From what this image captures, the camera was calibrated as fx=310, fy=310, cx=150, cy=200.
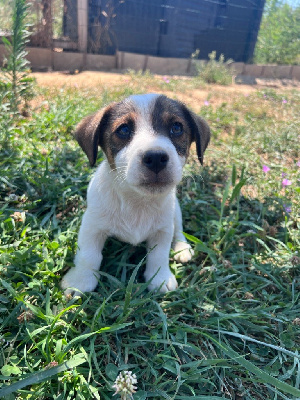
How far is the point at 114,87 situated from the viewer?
24.0 ft

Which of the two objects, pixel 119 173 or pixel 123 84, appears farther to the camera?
pixel 123 84

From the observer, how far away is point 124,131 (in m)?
2.50

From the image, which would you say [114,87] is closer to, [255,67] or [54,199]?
[54,199]

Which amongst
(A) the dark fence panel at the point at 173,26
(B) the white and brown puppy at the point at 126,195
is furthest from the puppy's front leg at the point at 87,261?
(A) the dark fence panel at the point at 173,26

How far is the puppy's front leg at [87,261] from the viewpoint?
7.79 ft

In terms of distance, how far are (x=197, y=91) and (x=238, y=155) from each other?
4231 millimetres

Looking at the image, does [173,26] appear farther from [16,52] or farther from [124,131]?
[124,131]

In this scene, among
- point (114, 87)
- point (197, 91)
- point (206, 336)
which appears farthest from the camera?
point (197, 91)

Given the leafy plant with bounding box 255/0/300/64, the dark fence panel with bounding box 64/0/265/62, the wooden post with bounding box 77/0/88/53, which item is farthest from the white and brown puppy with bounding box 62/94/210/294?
the leafy plant with bounding box 255/0/300/64

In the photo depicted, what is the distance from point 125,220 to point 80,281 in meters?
0.58

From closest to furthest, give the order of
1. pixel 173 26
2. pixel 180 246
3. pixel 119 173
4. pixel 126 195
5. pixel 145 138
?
1. pixel 145 138
2. pixel 119 173
3. pixel 126 195
4. pixel 180 246
5. pixel 173 26

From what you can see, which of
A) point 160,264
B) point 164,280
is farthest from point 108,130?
point 164,280

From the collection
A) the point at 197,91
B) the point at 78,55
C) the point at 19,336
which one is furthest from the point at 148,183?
the point at 78,55

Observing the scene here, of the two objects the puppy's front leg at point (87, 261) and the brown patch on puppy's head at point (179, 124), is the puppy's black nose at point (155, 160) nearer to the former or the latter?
the brown patch on puppy's head at point (179, 124)
